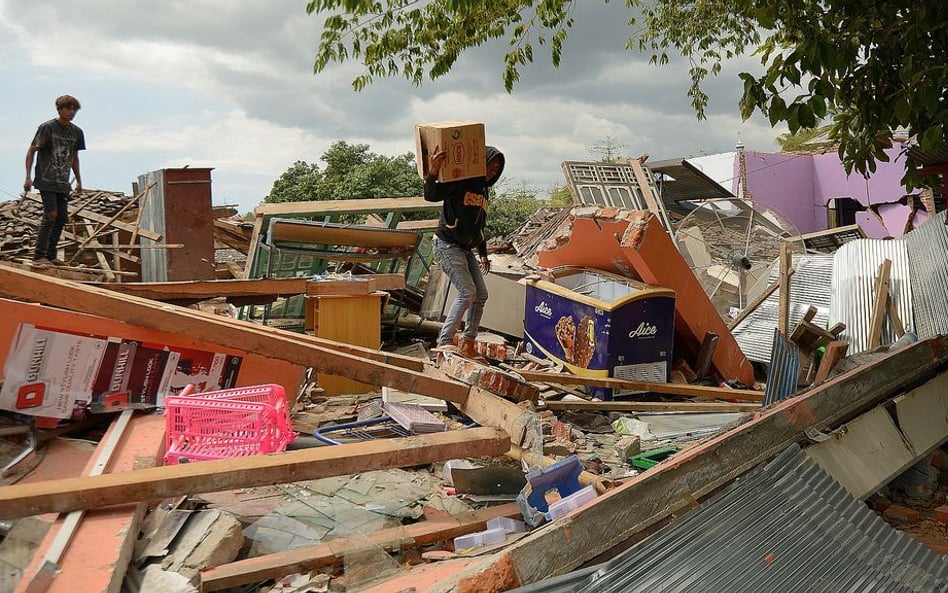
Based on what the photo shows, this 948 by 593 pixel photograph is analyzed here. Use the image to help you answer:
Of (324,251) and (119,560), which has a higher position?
(324,251)

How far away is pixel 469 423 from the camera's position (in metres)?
4.63

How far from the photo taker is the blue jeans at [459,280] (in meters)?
5.68

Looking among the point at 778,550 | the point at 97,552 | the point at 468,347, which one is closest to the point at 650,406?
the point at 468,347

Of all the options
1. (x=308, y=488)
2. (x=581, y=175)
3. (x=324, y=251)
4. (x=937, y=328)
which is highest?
(x=581, y=175)

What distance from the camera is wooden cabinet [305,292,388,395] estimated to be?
5.89 meters

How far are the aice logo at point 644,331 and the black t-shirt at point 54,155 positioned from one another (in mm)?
6638

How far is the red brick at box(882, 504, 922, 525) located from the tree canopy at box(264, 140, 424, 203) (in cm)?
1436

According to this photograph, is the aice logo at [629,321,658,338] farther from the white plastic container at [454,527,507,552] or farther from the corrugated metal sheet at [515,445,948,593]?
the white plastic container at [454,527,507,552]

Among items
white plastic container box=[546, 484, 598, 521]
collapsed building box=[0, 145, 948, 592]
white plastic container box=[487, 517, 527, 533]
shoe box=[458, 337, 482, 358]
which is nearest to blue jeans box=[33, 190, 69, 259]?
collapsed building box=[0, 145, 948, 592]

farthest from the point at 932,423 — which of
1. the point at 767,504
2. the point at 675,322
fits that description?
the point at 675,322

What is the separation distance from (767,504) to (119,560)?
230 cm

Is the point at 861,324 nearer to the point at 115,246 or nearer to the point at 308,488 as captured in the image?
the point at 308,488

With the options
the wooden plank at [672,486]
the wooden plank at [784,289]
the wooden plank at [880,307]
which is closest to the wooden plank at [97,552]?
the wooden plank at [672,486]

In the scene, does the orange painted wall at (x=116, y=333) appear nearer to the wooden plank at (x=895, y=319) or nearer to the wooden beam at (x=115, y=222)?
the wooden plank at (x=895, y=319)
